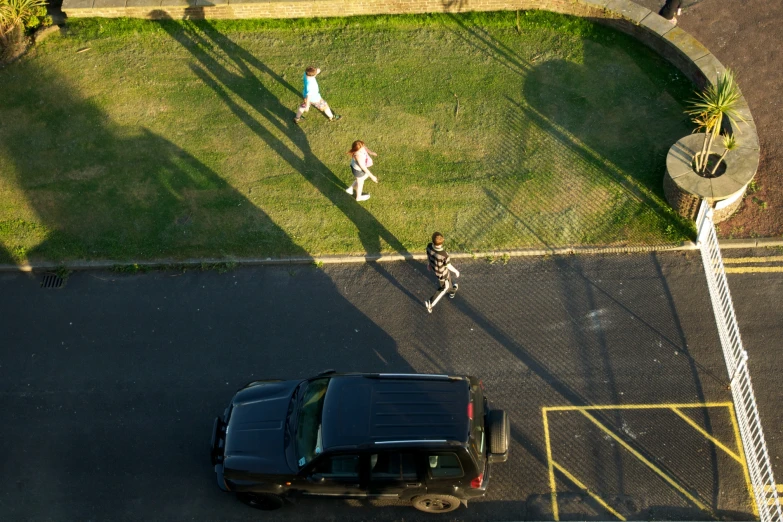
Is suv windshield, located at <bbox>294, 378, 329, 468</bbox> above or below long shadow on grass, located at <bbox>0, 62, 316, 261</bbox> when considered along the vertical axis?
below

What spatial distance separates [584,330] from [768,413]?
9.80 ft

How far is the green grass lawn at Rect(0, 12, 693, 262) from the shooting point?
41.9 feet

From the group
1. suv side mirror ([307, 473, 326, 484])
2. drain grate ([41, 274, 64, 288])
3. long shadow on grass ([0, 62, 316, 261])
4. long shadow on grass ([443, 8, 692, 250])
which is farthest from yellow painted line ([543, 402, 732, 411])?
drain grate ([41, 274, 64, 288])

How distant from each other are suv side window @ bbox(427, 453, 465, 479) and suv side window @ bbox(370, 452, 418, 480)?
0.23m

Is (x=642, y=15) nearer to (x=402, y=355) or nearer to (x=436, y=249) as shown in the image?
(x=436, y=249)

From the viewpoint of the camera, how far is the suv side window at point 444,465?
354 inches

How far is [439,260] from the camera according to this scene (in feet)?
36.0

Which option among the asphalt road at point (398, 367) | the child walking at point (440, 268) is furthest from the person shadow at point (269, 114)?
the asphalt road at point (398, 367)

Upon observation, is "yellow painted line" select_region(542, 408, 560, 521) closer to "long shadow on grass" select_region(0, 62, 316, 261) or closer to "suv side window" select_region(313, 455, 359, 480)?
"suv side window" select_region(313, 455, 359, 480)

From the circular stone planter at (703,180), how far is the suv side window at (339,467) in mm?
7486

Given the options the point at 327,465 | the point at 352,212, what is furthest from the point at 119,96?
the point at 327,465

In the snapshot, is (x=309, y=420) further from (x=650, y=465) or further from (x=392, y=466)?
(x=650, y=465)

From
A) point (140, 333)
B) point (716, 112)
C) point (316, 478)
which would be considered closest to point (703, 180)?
point (716, 112)

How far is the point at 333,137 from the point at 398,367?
5.26 metres
